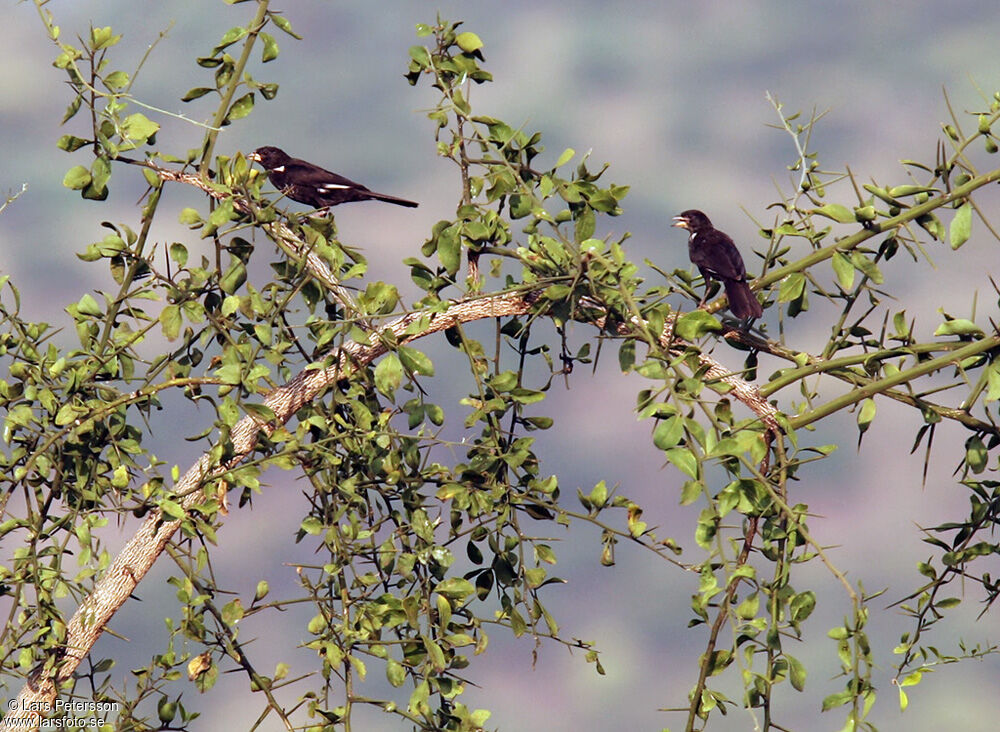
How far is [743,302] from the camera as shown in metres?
3.69

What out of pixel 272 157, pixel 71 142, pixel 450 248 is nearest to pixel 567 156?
pixel 450 248

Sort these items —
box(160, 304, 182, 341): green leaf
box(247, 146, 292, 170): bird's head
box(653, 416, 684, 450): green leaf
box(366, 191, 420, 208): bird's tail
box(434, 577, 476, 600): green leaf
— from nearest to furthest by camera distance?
box(653, 416, 684, 450): green leaf < box(434, 577, 476, 600): green leaf < box(160, 304, 182, 341): green leaf < box(366, 191, 420, 208): bird's tail < box(247, 146, 292, 170): bird's head

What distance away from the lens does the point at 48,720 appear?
3660 millimetres

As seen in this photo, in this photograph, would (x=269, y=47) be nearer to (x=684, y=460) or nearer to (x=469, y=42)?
(x=469, y=42)

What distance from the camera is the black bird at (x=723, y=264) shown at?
3693 millimetres

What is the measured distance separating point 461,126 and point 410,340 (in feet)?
2.11

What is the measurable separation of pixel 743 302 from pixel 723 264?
0.57m

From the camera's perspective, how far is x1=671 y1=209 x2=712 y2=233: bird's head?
17.3 feet

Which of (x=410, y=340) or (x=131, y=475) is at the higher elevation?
(x=410, y=340)

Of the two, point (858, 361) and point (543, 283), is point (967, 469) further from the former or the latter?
point (543, 283)

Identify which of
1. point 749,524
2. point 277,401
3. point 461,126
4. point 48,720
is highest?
point 461,126

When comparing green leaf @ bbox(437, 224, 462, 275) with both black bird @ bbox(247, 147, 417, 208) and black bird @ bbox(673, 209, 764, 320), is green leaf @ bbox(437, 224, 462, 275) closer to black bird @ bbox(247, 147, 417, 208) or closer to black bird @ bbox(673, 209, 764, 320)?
black bird @ bbox(673, 209, 764, 320)

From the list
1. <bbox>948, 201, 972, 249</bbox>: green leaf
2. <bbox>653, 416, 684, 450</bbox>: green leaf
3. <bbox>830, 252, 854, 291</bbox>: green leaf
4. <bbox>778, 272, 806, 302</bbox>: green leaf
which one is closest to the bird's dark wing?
<bbox>778, 272, 806, 302</bbox>: green leaf

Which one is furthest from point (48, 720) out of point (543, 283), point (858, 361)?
point (858, 361)
